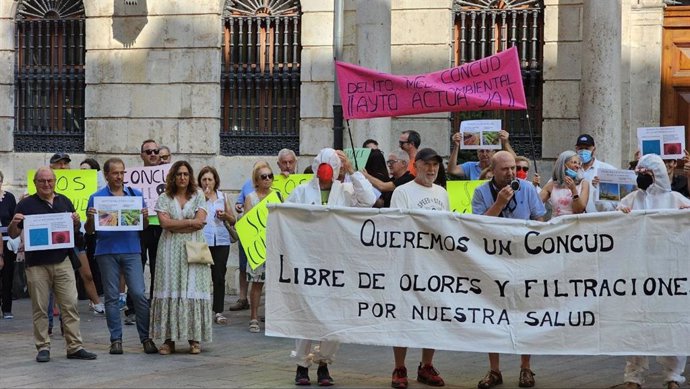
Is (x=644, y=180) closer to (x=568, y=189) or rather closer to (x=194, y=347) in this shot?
(x=568, y=189)

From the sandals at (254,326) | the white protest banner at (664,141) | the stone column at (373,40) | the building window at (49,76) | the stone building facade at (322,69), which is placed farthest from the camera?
the building window at (49,76)

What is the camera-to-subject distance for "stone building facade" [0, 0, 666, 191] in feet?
52.5

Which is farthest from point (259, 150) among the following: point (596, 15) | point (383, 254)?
point (383, 254)

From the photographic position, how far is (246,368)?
11250 mm

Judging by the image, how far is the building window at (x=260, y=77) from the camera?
18.5m

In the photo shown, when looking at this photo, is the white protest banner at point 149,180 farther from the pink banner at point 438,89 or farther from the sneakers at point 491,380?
the sneakers at point 491,380

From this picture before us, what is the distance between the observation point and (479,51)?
17.5 m

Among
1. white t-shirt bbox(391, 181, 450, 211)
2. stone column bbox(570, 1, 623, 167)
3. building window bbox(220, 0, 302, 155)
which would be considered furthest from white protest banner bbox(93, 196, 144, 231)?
building window bbox(220, 0, 302, 155)

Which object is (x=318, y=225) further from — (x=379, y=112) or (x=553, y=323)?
(x=379, y=112)

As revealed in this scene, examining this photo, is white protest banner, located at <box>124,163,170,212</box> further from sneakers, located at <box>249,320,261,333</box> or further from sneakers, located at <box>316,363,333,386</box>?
sneakers, located at <box>316,363,333,386</box>

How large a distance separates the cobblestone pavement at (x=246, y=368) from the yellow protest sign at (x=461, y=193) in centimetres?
169

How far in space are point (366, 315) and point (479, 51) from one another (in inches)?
327

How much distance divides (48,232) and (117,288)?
0.96m

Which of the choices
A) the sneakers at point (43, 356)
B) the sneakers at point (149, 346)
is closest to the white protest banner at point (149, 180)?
the sneakers at point (149, 346)
